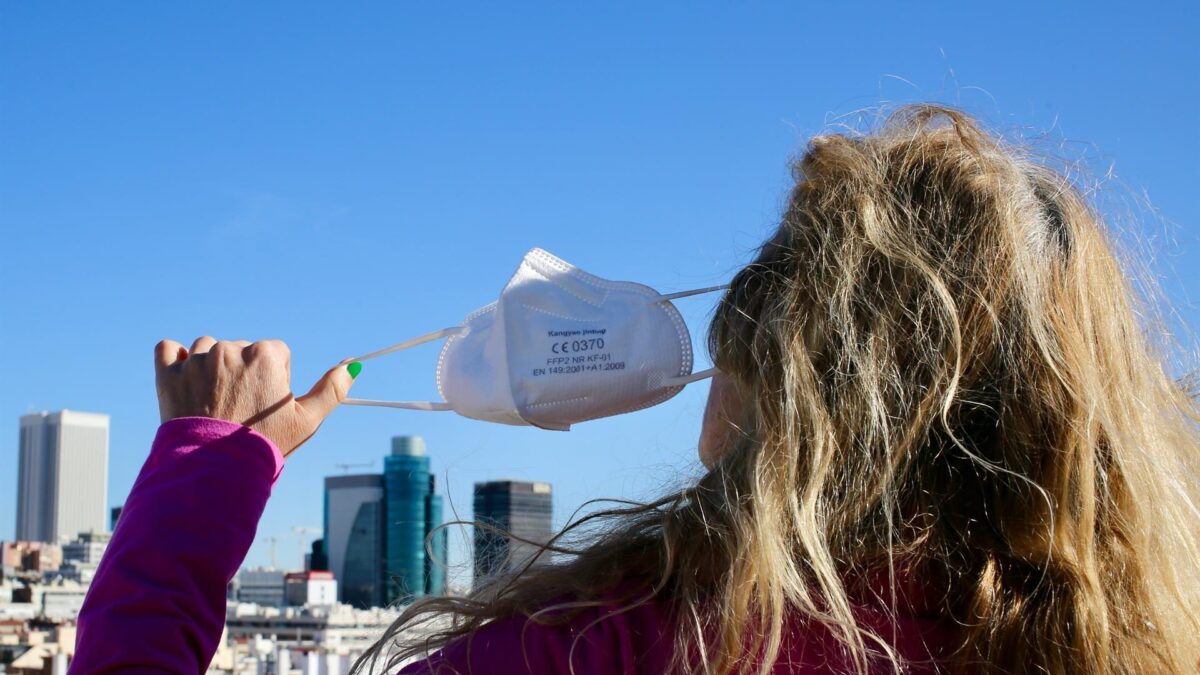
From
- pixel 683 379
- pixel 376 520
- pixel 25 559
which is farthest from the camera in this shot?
pixel 376 520

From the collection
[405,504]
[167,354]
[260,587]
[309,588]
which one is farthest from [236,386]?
[260,587]

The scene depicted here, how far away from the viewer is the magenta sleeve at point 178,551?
993 mm

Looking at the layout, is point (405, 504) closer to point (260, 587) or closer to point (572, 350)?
point (260, 587)

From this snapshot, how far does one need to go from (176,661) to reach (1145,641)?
0.80 m

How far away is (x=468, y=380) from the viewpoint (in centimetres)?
193

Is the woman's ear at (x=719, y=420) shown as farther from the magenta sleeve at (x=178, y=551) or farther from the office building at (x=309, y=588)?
the office building at (x=309, y=588)

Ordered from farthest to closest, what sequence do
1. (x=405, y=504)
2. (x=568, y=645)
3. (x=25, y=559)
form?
(x=405, y=504), (x=25, y=559), (x=568, y=645)

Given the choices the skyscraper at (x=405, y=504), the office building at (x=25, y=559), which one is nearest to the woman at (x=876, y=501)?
the skyscraper at (x=405, y=504)

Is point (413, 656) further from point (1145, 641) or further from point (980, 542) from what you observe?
point (1145, 641)

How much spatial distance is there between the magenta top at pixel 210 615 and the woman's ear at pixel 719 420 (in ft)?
0.68

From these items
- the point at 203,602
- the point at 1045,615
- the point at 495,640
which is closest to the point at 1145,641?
the point at 1045,615

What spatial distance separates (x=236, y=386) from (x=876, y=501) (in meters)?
0.65

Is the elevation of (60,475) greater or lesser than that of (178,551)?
greater

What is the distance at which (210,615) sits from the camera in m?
1.05
